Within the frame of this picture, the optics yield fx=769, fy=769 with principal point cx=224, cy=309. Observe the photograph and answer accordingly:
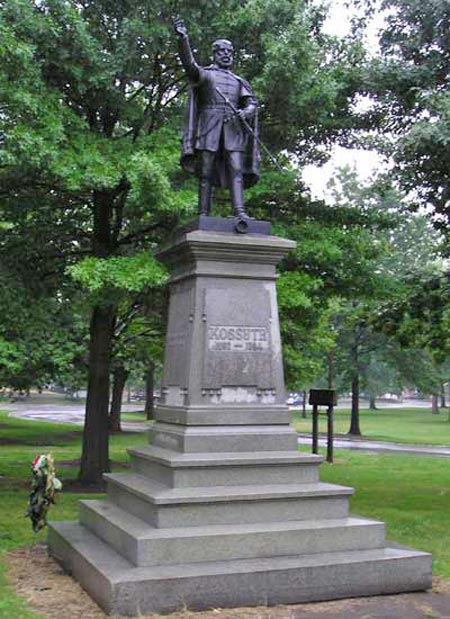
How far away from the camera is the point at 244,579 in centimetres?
655

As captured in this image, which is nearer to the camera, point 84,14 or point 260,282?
point 260,282

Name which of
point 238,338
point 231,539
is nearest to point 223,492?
point 231,539

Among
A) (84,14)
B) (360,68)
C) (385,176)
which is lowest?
(385,176)

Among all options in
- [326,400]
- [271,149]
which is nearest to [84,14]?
[271,149]

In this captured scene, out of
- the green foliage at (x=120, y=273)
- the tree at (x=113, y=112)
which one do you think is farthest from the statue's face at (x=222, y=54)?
the green foliage at (x=120, y=273)

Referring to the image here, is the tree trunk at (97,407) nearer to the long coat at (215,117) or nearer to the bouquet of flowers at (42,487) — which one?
the bouquet of flowers at (42,487)

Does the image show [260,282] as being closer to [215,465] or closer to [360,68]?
[215,465]

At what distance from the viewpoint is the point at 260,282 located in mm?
8406

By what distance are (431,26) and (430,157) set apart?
83.7 inches

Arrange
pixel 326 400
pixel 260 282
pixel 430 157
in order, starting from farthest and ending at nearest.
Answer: pixel 326 400 → pixel 430 157 → pixel 260 282

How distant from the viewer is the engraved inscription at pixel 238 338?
8055 millimetres

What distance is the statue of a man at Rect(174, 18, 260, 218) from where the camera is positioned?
870cm

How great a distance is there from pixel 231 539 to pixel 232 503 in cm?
41

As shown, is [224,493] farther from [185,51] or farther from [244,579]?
[185,51]
